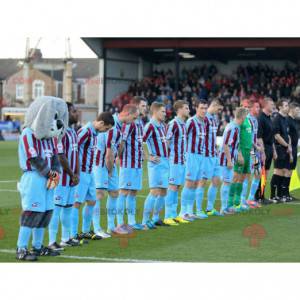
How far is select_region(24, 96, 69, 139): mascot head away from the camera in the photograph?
788 cm

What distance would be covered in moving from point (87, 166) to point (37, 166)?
1.74m

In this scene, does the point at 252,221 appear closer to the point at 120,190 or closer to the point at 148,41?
the point at 120,190

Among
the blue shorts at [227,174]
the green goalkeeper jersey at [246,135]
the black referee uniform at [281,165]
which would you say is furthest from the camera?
the black referee uniform at [281,165]

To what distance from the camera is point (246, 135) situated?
13211mm

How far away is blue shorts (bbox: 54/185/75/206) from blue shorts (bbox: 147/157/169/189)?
206cm

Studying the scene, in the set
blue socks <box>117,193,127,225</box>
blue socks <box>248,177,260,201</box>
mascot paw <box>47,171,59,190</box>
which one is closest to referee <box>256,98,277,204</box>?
blue socks <box>248,177,260,201</box>

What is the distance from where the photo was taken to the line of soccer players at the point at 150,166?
921 centimetres

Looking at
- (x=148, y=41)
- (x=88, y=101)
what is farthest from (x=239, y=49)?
→ (x=88, y=101)

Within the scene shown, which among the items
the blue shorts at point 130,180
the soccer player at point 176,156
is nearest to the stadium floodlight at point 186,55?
the soccer player at point 176,156

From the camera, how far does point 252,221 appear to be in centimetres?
1166

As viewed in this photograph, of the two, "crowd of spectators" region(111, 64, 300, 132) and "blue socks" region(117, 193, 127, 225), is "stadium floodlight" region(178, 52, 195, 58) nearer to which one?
"crowd of spectators" region(111, 64, 300, 132)

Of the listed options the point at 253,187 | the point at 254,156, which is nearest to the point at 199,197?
the point at 254,156

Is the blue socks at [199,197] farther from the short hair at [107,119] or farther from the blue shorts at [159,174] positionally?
the short hair at [107,119]

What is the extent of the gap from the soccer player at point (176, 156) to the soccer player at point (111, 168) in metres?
1.31
